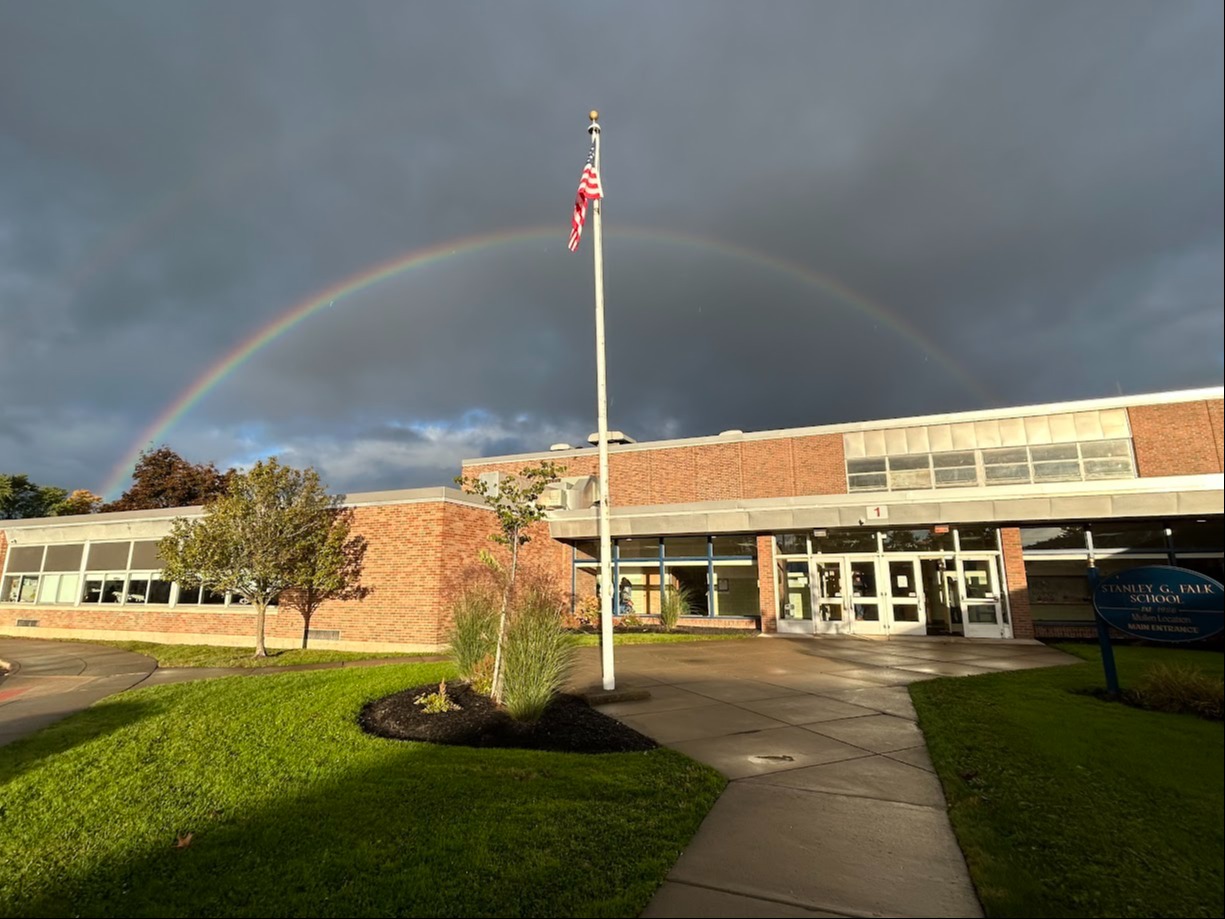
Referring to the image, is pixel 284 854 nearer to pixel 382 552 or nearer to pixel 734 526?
pixel 382 552

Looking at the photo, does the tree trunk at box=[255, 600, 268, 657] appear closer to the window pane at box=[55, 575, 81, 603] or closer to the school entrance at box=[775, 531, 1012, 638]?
the window pane at box=[55, 575, 81, 603]

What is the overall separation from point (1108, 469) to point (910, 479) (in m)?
5.52

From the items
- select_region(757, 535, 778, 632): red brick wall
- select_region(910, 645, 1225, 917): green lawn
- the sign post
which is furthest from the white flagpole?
select_region(757, 535, 778, 632): red brick wall

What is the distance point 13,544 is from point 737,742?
28901mm

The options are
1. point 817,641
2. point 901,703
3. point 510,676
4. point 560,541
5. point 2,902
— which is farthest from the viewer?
point 560,541

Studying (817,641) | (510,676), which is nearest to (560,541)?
(817,641)

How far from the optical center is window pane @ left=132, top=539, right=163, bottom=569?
20641mm

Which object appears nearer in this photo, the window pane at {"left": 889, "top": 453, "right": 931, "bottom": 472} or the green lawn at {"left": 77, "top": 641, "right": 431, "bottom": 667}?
the green lawn at {"left": 77, "top": 641, "right": 431, "bottom": 667}

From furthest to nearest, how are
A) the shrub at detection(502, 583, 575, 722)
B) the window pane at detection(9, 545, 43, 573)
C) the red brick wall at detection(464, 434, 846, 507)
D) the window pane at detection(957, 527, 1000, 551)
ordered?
the red brick wall at detection(464, 434, 846, 507) → the window pane at detection(9, 545, 43, 573) → the window pane at detection(957, 527, 1000, 551) → the shrub at detection(502, 583, 575, 722)

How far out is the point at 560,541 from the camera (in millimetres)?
23750

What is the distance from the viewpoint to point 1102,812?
2.17 m

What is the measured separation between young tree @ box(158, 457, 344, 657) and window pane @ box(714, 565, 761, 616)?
12.2m

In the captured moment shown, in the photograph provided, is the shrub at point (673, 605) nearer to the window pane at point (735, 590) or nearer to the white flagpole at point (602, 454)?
the window pane at point (735, 590)

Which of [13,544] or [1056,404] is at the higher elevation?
[1056,404]
